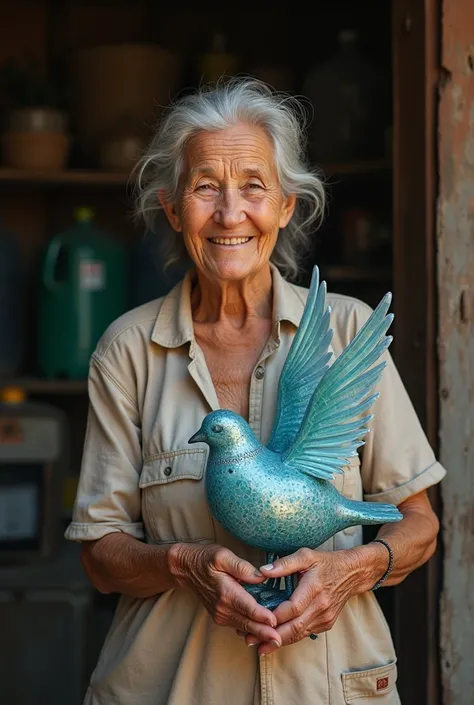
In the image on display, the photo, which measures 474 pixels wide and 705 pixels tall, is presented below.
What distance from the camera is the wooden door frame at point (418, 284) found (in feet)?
7.63

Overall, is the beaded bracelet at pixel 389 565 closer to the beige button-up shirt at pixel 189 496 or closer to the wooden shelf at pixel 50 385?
→ the beige button-up shirt at pixel 189 496

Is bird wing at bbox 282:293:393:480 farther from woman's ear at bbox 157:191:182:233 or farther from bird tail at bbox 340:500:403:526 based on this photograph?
woman's ear at bbox 157:191:182:233

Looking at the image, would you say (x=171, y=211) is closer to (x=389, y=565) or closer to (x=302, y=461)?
(x=302, y=461)

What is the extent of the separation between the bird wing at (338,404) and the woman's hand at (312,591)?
13 centimetres

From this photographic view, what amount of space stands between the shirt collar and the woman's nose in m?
0.20

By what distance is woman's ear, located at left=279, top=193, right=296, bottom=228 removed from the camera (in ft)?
6.12

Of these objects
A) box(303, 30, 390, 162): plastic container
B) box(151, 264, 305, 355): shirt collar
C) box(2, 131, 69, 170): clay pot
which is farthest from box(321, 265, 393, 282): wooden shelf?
box(151, 264, 305, 355): shirt collar

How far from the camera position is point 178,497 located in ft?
5.66

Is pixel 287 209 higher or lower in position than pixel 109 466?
higher

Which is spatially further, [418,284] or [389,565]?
[418,284]

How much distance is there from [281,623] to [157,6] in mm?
3328

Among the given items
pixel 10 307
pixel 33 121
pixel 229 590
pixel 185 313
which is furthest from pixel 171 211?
pixel 10 307

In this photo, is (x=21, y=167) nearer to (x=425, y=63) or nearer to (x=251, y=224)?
(x=425, y=63)

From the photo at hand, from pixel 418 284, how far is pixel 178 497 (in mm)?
975
